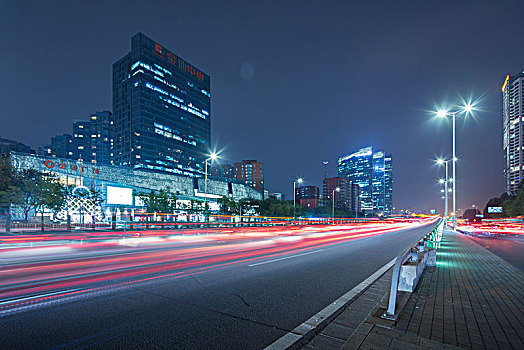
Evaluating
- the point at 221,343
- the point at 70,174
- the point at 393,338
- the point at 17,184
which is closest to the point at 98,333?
the point at 221,343

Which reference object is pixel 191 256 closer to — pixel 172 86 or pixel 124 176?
pixel 124 176

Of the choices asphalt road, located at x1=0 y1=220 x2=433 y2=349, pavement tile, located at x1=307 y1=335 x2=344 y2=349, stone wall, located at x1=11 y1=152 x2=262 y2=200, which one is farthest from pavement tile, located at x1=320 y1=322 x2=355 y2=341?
stone wall, located at x1=11 y1=152 x2=262 y2=200

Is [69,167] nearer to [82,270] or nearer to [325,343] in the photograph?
[82,270]

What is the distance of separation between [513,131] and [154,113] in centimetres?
20478

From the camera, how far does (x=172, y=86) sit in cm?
15825

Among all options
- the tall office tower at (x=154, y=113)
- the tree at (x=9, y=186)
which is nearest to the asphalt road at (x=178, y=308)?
the tree at (x=9, y=186)

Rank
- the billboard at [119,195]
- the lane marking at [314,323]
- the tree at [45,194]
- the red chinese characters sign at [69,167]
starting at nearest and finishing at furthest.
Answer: the lane marking at [314,323] < the tree at [45,194] < the red chinese characters sign at [69,167] < the billboard at [119,195]

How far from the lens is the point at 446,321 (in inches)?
179

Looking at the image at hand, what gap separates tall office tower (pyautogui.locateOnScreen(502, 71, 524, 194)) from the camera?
5817 inches

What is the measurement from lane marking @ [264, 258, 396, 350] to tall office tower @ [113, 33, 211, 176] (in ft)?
472

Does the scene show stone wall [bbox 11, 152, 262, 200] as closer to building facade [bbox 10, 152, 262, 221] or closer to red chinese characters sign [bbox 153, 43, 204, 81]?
building facade [bbox 10, 152, 262, 221]

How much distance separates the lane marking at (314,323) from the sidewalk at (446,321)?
142mm

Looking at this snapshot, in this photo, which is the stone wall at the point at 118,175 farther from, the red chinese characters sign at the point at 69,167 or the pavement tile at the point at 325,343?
the pavement tile at the point at 325,343

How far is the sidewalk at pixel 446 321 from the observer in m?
3.79
